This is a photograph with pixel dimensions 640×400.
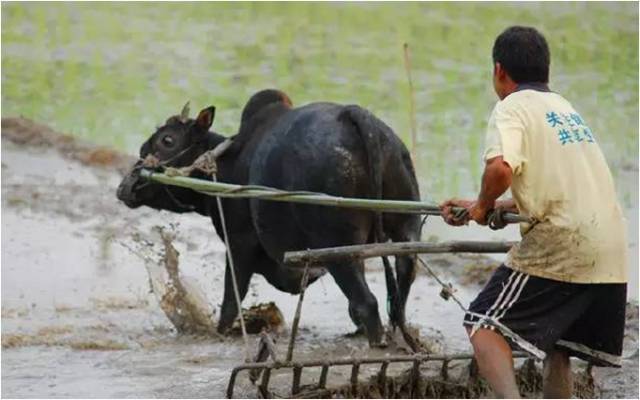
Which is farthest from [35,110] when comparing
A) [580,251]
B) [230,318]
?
[580,251]

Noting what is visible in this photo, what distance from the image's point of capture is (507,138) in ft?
15.9

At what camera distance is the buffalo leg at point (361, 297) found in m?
7.48

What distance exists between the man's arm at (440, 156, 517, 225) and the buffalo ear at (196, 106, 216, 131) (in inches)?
151

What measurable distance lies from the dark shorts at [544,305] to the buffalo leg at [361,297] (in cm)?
240

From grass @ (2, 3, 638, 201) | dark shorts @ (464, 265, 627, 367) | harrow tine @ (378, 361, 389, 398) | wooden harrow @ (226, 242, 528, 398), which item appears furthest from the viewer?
grass @ (2, 3, 638, 201)

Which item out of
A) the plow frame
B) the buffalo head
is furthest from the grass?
the plow frame

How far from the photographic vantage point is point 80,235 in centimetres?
1148

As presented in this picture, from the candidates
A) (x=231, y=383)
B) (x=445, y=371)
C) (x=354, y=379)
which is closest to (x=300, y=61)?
(x=445, y=371)

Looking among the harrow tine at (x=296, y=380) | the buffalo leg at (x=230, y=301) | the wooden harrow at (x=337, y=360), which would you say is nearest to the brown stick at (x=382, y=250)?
the wooden harrow at (x=337, y=360)

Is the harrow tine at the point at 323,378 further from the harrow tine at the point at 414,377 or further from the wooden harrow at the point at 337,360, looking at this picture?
the harrow tine at the point at 414,377

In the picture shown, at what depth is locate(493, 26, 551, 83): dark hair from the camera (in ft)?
16.6

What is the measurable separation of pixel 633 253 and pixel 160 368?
11.8 ft

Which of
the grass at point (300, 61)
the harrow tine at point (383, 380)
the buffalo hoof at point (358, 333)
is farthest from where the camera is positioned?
the grass at point (300, 61)

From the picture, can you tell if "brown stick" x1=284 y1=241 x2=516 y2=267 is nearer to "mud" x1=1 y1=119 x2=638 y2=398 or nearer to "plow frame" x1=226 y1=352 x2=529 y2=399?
"plow frame" x1=226 y1=352 x2=529 y2=399
